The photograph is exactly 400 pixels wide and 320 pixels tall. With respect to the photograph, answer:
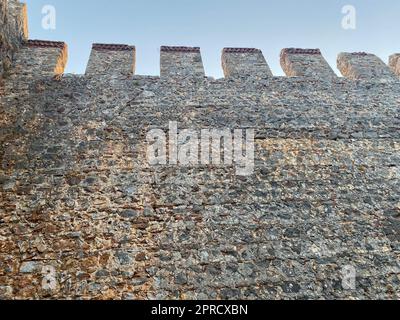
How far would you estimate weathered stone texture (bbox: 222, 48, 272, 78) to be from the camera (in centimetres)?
620

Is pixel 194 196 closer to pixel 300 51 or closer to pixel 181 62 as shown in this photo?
pixel 181 62

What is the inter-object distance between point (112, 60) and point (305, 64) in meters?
3.60

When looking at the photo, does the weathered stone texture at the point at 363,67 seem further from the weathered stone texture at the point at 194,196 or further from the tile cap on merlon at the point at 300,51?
the weathered stone texture at the point at 194,196

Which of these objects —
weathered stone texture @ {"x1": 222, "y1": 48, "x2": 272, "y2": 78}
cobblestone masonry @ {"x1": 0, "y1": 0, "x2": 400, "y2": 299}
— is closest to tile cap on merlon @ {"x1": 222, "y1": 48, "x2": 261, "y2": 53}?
weathered stone texture @ {"x1": 222, "y1": 48, "x2": 272, "y2": 78}

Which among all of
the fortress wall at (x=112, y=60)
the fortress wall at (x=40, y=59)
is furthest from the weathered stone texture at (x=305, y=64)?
the fortress wall at (x=40, y=59)

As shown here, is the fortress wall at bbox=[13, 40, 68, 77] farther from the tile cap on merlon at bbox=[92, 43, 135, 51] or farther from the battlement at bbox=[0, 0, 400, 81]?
the tile cap on merlon at bbox=[92, 43, 135, 51]

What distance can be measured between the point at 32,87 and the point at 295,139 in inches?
165

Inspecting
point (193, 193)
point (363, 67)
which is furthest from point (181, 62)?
point (363, 67)

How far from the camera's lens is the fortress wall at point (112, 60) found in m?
5.91

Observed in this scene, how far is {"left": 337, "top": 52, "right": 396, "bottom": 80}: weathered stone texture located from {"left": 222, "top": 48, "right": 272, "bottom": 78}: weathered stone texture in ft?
5.66

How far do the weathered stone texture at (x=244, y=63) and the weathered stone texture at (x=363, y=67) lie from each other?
1.72 m

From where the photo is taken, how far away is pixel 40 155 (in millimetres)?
4613

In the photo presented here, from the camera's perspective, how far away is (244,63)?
6.43m

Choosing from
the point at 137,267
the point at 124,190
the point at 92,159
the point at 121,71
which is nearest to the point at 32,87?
the point at 121,71
